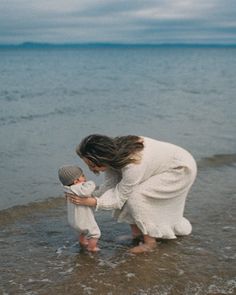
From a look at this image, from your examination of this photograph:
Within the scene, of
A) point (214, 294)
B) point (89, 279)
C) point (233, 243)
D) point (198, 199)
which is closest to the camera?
point (214, 294)

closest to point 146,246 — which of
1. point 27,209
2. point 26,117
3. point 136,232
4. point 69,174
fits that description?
point 136,232

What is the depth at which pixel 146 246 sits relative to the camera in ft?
17.5

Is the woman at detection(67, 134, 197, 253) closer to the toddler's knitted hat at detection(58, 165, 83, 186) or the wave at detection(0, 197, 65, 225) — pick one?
the toddler's knitted hat at detection(58, 165, 83, 186)

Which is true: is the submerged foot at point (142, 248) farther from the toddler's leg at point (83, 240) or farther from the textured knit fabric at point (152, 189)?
the toddler's leg at point (83, 240)

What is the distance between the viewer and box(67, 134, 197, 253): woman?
4.92m

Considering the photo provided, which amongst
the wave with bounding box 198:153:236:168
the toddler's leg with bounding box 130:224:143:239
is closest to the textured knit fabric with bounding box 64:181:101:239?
the toddler's leg with bounding box 130:224:143:239

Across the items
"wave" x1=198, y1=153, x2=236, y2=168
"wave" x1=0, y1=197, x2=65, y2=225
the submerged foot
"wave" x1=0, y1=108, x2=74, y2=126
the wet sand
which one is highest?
the submerged foot

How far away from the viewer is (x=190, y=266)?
16.2ft

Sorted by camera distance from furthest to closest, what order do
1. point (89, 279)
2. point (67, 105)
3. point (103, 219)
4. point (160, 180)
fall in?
point (67, 105) < point (103, 219) < point (160, 180) < point (89, 279)

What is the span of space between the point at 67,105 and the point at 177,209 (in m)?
16.3

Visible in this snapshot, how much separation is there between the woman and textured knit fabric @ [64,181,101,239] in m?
0.08

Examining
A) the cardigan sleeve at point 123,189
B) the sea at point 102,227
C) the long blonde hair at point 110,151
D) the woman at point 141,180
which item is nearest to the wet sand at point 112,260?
the sea at point 102,227

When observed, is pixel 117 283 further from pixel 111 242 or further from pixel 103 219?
pixel 103 219

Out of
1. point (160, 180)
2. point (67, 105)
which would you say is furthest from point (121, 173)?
point (67, 105)
